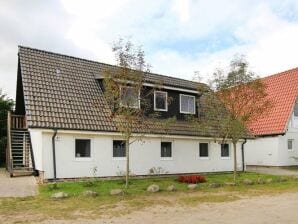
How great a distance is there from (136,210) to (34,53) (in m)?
14.4

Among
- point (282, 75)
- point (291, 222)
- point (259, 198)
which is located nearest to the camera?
point (291, 222)

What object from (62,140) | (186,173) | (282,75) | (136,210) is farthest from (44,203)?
(282,75)

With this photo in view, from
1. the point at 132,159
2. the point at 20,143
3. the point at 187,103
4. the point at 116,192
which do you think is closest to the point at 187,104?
the point at 187,103

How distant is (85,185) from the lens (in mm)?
18844

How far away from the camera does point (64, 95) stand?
22.7 metres

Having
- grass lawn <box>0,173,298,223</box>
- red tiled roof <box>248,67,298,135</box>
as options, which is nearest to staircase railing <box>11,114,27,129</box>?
grass lawn <box>0,173,298,223</box>

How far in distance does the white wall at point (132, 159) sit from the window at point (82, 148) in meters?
0.23

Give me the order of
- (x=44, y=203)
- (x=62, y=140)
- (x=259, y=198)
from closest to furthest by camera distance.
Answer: (x=44, y=203), (x=259, y=198), (x=62, y=140)

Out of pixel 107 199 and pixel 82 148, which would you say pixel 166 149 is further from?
pixel 107 199

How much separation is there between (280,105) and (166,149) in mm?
14116

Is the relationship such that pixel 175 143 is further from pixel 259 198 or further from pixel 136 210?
pixel 136 210

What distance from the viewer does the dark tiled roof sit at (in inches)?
823

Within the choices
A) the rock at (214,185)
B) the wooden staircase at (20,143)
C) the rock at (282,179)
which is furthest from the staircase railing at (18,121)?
the rock at (282,179)

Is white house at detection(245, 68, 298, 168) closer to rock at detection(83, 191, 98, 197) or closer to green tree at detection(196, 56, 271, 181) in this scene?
green tree at detection(196, 56, 271, 181)
